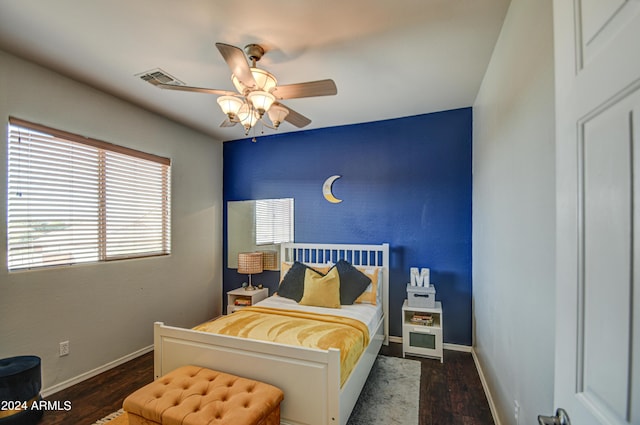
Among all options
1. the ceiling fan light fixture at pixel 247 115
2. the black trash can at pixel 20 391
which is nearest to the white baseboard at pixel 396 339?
the ceiling fan light fixture at pixel 247 115

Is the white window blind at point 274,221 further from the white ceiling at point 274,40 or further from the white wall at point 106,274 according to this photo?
the white ceiling at point 274,40

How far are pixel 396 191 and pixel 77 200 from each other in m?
3.30

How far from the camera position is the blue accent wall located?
3252 mm

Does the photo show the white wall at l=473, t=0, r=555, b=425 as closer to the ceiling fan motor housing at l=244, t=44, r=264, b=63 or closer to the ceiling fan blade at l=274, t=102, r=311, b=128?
the ceiling fan blade at l=274, t=102, r=311, b=128

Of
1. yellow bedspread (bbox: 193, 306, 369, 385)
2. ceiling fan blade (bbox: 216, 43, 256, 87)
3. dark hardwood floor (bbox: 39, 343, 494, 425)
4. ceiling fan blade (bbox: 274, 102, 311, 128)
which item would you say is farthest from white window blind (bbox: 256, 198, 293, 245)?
ceiling fan blade (bbox: 216, 43, 256, 87)

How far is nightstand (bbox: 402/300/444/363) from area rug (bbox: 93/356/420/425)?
0.15 meters

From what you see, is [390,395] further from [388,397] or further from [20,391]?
[20,391]

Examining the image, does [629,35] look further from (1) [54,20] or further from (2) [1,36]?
(2) [1,36]

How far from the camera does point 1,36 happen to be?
1.97 metres

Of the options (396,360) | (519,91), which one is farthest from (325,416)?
(519,91)

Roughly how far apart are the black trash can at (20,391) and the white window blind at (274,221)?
8.41 feet

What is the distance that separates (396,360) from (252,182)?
3028 mm

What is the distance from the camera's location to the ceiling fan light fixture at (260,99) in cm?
185

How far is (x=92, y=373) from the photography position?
2664 mm
